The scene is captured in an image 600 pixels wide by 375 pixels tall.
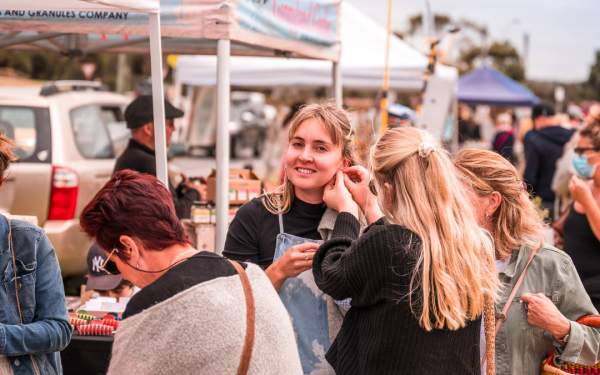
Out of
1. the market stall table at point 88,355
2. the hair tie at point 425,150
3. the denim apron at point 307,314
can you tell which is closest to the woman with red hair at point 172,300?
the denim apron at point 307,314

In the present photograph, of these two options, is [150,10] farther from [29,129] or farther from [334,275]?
[29,129]

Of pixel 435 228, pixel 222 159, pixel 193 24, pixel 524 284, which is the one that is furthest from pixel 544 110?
pixel 435 228

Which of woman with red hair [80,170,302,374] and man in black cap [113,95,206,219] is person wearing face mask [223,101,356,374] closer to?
woman with red hair [80,170,302,374]

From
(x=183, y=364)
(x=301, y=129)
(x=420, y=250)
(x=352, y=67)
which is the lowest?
(x=183, y=364)

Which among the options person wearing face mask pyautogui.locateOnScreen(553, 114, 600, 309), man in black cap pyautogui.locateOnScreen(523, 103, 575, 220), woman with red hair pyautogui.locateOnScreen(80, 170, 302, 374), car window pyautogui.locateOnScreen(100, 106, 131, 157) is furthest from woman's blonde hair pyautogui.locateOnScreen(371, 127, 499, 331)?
car window pyautogui.locateOnScreen(100, 106, 131, 157)

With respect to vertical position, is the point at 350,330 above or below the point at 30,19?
below

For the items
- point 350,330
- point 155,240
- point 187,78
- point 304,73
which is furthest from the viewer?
point 187,78

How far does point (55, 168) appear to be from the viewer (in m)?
5.00

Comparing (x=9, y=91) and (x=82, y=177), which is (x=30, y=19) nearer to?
(x=82, y=177)

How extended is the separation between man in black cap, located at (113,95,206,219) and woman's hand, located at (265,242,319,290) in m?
2.18

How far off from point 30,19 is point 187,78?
6026 millimetres

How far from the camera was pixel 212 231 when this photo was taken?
3896 mm

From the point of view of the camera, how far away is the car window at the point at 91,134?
5558mm

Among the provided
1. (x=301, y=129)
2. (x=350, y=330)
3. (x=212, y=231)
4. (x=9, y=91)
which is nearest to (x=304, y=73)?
(x=9, y=91)
